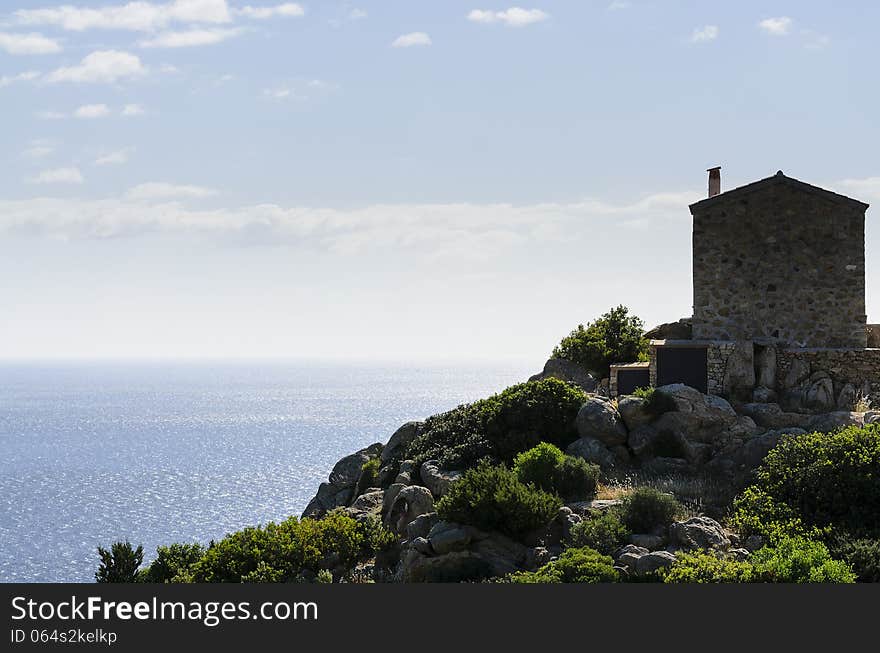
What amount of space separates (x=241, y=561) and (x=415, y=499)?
565 centimetres

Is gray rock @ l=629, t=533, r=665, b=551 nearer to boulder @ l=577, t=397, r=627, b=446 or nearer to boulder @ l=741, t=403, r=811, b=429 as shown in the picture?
boulder @ l=577, t=397, r=627, b=446

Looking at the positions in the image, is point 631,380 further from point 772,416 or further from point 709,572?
point 709,572

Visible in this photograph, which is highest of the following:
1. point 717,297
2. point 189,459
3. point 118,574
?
point 717,297

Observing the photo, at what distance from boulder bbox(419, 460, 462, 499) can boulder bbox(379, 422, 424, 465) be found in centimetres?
379

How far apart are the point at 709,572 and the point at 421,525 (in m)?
9.37

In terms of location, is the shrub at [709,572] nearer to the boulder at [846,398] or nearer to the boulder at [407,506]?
the boulder at [407,506]

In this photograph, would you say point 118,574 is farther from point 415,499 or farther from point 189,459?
point 189,459

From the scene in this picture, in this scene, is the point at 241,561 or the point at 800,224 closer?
the point at 241,561

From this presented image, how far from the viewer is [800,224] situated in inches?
1547

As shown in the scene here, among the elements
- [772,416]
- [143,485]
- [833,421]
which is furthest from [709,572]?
[143,485]

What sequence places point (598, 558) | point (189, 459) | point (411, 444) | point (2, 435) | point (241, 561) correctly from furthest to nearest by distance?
point (2, 435) → point (189, 459) → point (411, 444) → point (241, 561) → point (598, 558)

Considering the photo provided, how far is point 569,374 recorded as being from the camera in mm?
41312

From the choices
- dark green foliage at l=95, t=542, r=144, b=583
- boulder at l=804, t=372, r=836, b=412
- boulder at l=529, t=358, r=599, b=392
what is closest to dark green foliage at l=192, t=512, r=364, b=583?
dark green foliage at l=95, t=542, r=144, b=583

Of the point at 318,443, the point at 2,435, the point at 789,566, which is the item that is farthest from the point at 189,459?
the point at 789,566
